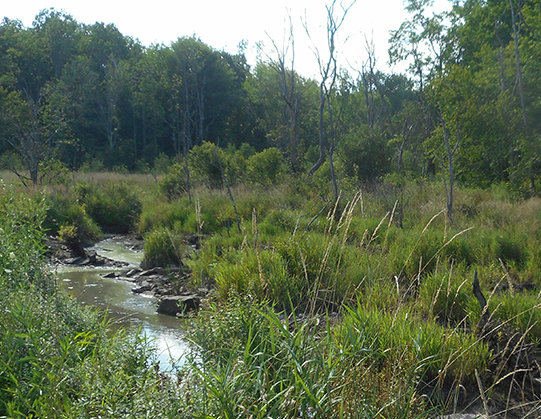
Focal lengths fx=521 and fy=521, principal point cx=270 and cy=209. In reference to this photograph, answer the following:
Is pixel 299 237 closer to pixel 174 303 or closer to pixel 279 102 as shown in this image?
pixel 174 303

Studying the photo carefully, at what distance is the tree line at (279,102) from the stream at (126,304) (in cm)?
600

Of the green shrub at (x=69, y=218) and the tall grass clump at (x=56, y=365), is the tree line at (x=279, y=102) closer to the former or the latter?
the green shrub at (x=69, y=218)

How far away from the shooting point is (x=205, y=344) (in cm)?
372

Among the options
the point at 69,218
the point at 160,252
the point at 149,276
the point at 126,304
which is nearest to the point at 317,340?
the point at 126,304

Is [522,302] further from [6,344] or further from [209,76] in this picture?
[209,76]

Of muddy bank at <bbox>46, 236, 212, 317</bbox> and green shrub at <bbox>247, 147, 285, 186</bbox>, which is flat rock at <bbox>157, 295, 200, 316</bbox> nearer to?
muddy bank at <bbox>46, 236, 212, 317</bbox>

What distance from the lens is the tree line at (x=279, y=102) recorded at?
15.2m

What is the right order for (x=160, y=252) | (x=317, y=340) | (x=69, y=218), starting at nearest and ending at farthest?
(x=317, y=340), (x=160, y=252), (x=69, y=218)

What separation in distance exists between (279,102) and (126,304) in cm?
3528

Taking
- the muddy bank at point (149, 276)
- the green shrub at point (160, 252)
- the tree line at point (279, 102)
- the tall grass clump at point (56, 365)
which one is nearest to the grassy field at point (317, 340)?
the tall grass clump at point (56, 365)

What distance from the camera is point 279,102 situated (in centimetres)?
4184

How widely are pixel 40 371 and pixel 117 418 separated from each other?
2.64ft

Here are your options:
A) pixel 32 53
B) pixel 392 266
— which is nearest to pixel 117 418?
pixel 392 266

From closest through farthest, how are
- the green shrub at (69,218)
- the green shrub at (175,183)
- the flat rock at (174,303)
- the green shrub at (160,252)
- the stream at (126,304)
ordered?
1. the stream at (126,304)
2. the flat rock at (174,303)
3. the green shrub at (160,252)
4. the green shrub at (69,218)
5. the green shrub at (175,183)
